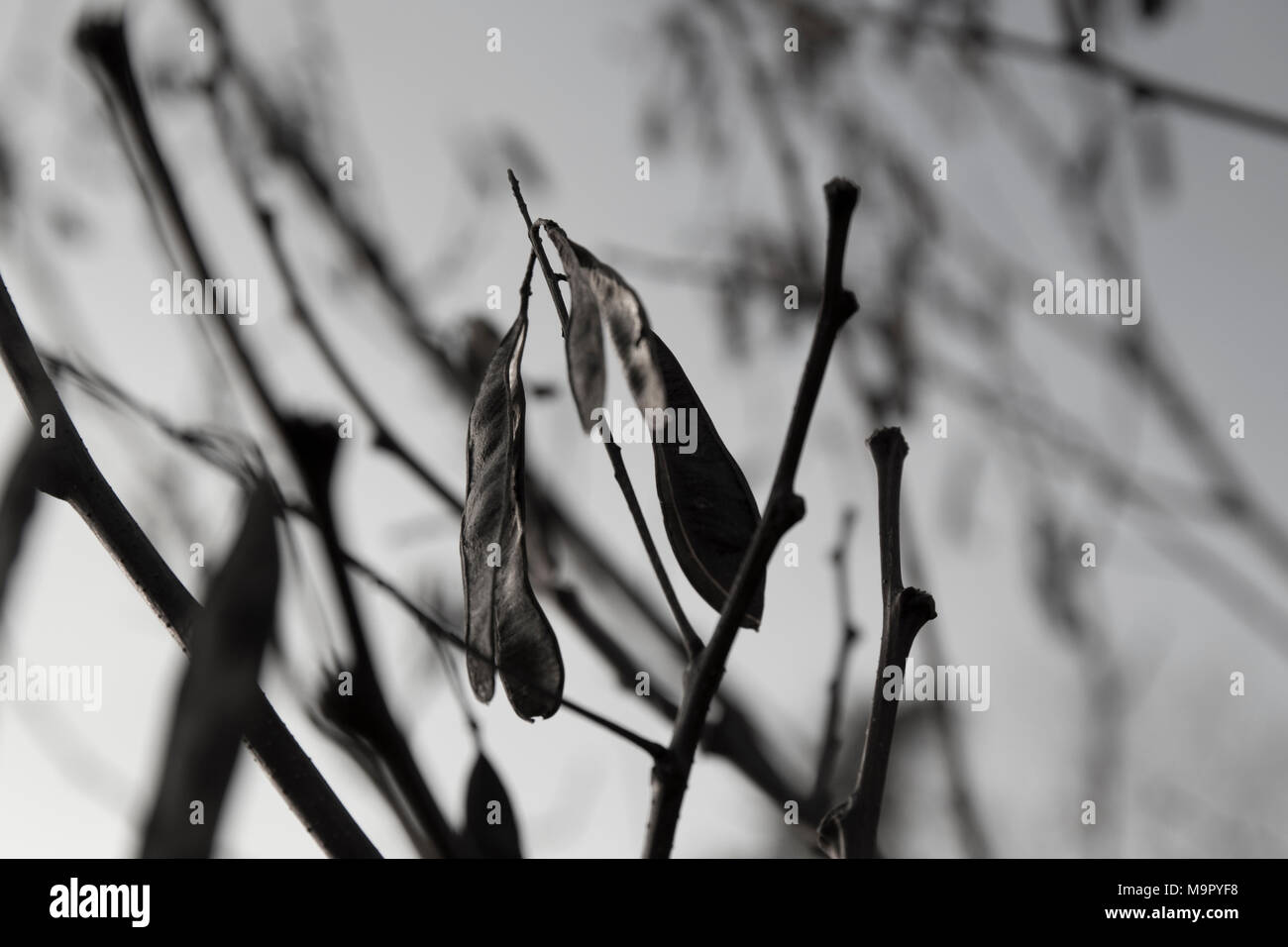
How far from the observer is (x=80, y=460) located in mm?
438

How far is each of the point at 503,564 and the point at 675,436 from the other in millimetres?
90

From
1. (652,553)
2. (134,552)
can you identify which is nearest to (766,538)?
(652,553)

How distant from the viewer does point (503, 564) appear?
1.52 ft

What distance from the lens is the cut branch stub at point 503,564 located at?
0.44 metres

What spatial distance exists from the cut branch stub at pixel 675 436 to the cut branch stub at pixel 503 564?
0.04m

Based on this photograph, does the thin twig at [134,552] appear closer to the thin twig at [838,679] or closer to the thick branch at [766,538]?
the thick branch at [766,538]

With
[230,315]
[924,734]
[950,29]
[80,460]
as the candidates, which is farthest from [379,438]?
[924,734]

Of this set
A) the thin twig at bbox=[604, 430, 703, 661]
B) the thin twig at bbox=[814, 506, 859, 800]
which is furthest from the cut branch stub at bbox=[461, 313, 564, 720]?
the thin twig at bbox=[814, 506, 859, 800]

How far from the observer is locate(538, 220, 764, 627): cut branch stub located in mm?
424

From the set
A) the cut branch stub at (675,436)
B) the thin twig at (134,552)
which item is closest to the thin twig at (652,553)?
the cut branch stub at (675,436)
